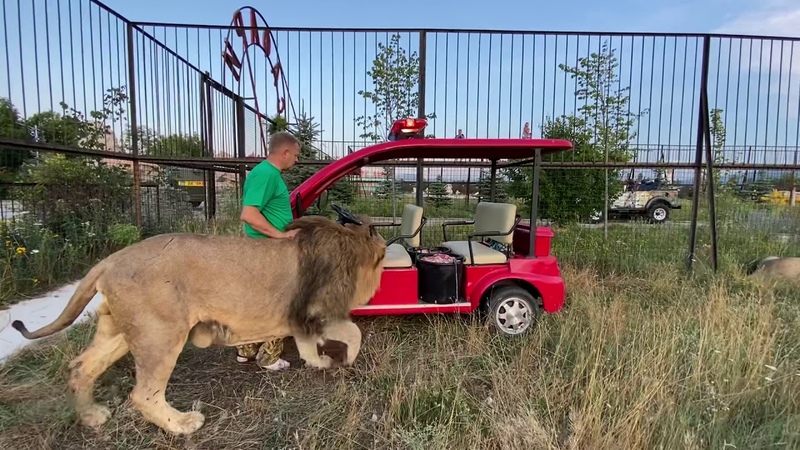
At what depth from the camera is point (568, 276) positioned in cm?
582

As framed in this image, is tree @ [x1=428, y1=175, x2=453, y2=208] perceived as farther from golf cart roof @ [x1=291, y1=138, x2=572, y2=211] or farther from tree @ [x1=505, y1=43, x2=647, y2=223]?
golf cart roof @ [x1=291, y1=138, x2=572, y2=211]

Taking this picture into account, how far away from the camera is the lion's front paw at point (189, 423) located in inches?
100

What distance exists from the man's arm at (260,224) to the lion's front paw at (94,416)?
1.36m

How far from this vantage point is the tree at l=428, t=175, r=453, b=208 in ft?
38.6

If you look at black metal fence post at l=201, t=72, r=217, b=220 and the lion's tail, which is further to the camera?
black metal fence post at l=201, t=72, r=217, b=220

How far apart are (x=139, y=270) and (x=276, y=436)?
1172 millimetres

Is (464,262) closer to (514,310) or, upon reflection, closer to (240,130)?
(514,310)

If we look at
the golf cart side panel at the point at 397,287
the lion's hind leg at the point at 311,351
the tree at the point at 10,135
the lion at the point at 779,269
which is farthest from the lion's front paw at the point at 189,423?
the lion at the point at 779,269

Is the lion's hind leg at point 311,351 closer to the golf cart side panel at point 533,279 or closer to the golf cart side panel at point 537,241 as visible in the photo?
the golf cart side panel at point 533,279

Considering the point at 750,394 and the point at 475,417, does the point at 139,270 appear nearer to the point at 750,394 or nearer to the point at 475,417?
the point at 475,417

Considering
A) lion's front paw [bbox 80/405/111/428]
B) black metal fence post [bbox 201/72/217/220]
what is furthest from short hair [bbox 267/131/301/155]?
black metal fence post [bbox 201/72/217/220]

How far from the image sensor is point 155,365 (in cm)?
245

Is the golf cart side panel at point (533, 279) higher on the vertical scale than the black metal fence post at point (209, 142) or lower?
lower

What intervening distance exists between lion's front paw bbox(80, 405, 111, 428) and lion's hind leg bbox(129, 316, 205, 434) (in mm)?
305
